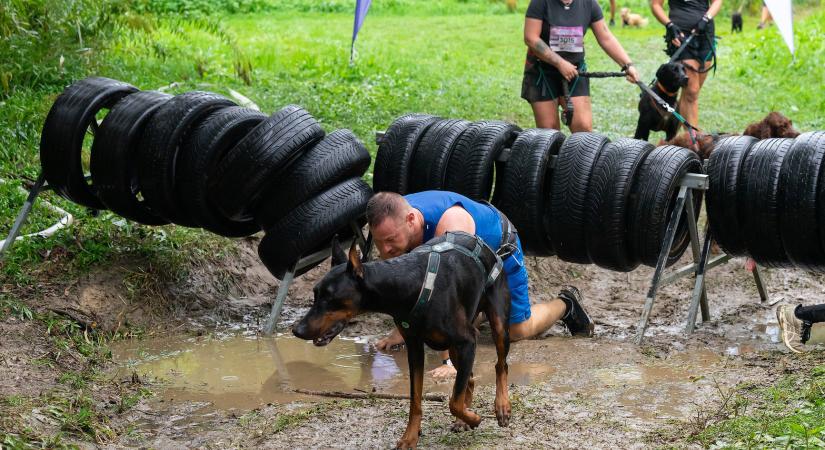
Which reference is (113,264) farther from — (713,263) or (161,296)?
(713,263)

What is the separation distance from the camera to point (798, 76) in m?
17.6

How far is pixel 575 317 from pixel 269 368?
7.53 ft

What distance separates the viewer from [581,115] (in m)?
9.66

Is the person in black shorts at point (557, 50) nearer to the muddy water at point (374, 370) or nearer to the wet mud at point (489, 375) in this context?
the wet mud at point (489, 375)

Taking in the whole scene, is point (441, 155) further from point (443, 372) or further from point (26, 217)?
point (26, 217)

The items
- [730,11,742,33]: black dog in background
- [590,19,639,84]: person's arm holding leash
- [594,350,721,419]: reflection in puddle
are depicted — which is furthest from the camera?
[730,11,742,33]: black dog in background

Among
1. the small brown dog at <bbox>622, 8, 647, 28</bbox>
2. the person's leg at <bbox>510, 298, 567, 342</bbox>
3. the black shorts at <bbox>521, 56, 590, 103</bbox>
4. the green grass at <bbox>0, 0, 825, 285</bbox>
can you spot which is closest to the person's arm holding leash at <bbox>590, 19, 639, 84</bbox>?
the black shorts at <bbox>521, 56, 590, 103</bbox>

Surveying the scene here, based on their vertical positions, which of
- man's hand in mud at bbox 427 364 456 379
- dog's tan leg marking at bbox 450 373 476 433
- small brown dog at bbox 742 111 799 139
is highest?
small brown dog at bbox 742 111 799 139

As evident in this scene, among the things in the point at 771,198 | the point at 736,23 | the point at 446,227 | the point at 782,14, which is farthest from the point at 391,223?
the point at 736,23

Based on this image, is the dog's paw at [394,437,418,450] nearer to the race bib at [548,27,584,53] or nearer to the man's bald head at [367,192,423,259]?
the man's bald head at [367,192,423,259]

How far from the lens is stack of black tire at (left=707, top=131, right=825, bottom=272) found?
702cm

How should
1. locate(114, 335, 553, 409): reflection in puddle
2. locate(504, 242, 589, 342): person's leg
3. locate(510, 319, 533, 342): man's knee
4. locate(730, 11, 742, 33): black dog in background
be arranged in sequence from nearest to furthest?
locate(504, 242, 589, 342): person's leg → locate(114, 335, 553, 409): reflection in puddle → locate(510, 319, 533, 342): man's knee → locate(730, 11, 742, 33): black dog in background

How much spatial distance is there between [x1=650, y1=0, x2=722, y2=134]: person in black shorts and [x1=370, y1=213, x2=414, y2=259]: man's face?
20.6 ft

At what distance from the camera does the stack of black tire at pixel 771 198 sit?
7.02 m
